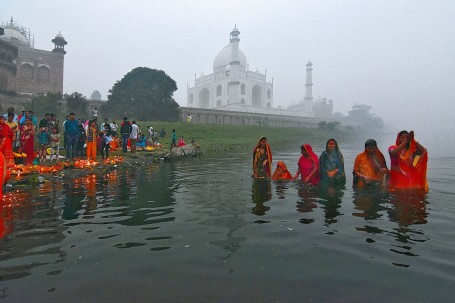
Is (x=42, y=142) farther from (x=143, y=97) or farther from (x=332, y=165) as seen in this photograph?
(x=143, y=97)

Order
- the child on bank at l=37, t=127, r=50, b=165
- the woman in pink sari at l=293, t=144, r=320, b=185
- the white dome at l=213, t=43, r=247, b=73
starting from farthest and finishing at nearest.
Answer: the white dome at l=213, t=43, r=247, b=73
the child on bank at l=37, t=127, r=50, b=165
the woman in pink sari at l=293, t=144, r=320, b=185

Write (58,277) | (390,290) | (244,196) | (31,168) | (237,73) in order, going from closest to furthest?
(390,290)
(58,277)
(244,196)
(31,168)
(237,73)

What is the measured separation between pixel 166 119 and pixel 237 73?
31.6 meters

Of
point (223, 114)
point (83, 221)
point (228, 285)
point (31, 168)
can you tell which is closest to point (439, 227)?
point (228, 285)

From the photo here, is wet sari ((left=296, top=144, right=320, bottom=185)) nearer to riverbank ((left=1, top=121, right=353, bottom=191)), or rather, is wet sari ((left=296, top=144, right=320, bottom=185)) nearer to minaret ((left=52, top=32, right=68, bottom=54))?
riverbank ((left=1, top=121, right=353, bottom=191))

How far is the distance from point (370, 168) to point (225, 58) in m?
70.9

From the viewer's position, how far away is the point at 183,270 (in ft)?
10.2

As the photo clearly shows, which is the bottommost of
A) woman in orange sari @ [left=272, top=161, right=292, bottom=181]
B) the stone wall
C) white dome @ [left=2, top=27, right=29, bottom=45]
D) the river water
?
the river water

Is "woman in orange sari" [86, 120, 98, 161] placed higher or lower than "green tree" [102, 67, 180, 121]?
lower

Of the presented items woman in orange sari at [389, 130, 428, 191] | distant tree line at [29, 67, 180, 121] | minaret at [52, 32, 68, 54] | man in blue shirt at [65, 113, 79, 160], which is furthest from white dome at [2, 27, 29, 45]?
woman in orange sari at [389, 130, 428, 191]

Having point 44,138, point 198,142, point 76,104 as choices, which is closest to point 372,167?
point 44,138

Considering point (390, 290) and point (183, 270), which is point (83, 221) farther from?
point (390, 290)

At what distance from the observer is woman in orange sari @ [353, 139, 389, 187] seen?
23.3ft

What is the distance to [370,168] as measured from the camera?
23.6 feet
